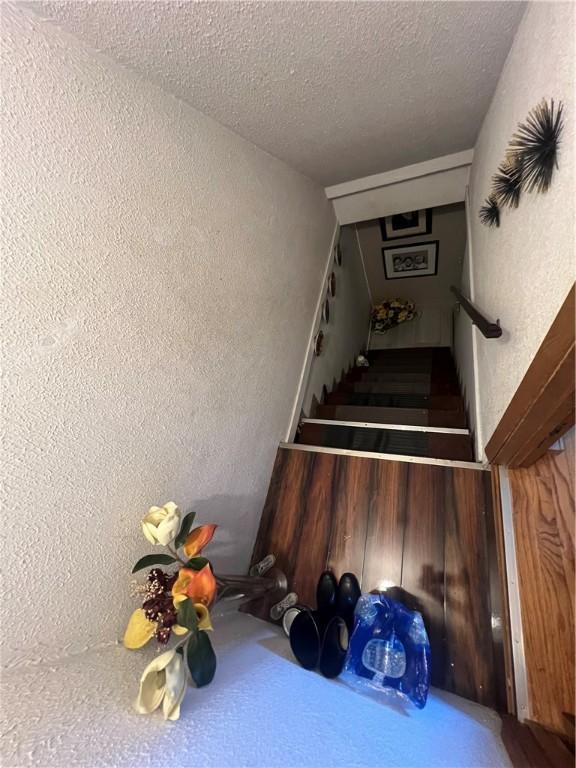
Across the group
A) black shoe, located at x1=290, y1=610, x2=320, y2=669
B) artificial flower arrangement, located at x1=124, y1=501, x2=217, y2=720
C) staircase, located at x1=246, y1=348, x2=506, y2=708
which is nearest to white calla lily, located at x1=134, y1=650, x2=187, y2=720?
artificial flower arrangement, located at x1=124, y1=501, x2=217, y2=720

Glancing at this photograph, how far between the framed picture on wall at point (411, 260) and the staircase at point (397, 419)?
1.23 m

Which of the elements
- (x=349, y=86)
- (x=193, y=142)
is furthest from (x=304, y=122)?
(x=193, y=142)

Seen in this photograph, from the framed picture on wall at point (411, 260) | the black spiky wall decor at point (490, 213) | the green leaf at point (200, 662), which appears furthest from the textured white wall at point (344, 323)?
the green leaf at point (200, 662)

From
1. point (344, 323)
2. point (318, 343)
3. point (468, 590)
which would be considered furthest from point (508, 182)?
point (344, 323)

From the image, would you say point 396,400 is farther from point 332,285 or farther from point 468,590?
point 468,590

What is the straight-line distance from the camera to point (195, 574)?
0.73 metres

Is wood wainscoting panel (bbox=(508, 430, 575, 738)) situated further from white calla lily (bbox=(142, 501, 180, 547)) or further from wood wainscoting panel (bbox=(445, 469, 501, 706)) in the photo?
white calla lily (bbox=(142, 501, 180, 547))

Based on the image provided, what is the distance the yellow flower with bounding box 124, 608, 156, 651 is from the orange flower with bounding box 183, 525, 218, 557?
0.52 feet

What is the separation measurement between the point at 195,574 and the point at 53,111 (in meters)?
1.07

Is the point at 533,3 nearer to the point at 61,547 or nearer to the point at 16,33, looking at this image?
the point at 16,33

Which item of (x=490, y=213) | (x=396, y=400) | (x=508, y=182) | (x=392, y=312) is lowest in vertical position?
(x=396, y=400)

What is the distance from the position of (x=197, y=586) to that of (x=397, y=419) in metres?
1.38

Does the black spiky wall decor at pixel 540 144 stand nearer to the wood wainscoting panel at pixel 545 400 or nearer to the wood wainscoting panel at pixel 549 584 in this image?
the wood wainscoting panel at pixel 545 400

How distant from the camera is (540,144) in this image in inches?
25.3
